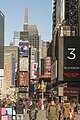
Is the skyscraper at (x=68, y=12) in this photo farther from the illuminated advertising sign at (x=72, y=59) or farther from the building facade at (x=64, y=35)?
the illuminated advertising sign at (x=72, y=59)

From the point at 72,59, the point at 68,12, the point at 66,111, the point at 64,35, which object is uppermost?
the point at 68,12

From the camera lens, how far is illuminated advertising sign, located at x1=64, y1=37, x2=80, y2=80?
82.3 metres

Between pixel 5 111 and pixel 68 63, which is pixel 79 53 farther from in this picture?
pixel 5 111

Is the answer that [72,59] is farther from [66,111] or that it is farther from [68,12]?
[66,111]

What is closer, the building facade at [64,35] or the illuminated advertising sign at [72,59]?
the illuminated advertising sign at [72,59]

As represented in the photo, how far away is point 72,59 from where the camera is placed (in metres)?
82.4

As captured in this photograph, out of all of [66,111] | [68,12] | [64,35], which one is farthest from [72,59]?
[66,111]

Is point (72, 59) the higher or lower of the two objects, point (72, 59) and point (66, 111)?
the higher

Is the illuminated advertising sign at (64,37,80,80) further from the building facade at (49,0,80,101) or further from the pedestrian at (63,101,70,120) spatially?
the pedestrian at (63,101,70,120)

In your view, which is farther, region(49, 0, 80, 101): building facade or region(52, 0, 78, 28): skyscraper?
region(52, 0, 78, 28): skyscraper

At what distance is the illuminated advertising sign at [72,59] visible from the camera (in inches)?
3241

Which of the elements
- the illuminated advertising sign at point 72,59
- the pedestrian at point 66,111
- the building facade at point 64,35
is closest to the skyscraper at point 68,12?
the building facade at point 64,35

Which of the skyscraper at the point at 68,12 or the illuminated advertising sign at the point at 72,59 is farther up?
the skyscraper at the point at 68,12

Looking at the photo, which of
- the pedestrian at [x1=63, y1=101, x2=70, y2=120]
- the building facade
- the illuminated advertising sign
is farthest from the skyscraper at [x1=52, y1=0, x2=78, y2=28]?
the pedestrian at [x1=63, y1=101, x2=70, y2=120]
